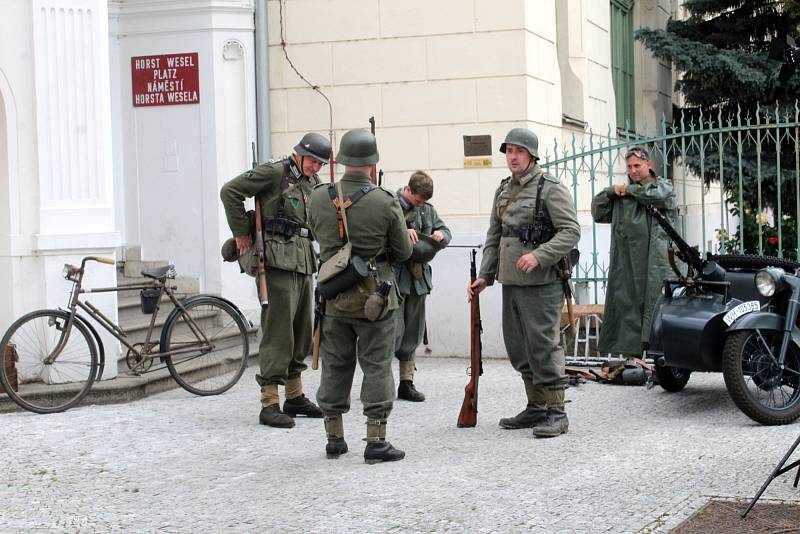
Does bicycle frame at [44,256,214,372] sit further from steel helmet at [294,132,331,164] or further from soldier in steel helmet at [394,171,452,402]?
steel helmet at [294,132,331,164]

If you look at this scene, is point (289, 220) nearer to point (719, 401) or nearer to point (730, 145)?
point (719, 401)

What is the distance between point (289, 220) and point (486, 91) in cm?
389

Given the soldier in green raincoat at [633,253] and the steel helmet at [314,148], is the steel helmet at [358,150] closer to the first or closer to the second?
the steel helmet at [314,148]

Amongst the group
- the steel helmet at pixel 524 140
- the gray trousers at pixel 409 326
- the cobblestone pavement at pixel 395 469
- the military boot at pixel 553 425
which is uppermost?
the steel helmet at pixel 524 140

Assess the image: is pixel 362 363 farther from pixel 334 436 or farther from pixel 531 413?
pixel 531 413

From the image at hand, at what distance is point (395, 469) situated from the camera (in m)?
6.77

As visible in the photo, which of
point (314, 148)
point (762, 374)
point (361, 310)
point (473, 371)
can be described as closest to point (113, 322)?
point (314, 148)

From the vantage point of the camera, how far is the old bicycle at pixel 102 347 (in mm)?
8695

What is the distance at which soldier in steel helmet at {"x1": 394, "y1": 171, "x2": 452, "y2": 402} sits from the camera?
29.0 feet

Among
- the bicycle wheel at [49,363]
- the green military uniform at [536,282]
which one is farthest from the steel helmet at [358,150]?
the bicycle wheel at [49,363]

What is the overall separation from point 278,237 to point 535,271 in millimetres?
1723

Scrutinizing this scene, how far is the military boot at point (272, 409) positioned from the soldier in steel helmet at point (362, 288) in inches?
44.7

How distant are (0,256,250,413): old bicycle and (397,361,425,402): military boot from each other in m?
1.23

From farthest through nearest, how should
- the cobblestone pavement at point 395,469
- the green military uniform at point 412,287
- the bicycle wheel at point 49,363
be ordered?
the green military uniform at point 412,287 → the bicycle wheel at point 49,363 → the cobblestone pavement at point 395,469
